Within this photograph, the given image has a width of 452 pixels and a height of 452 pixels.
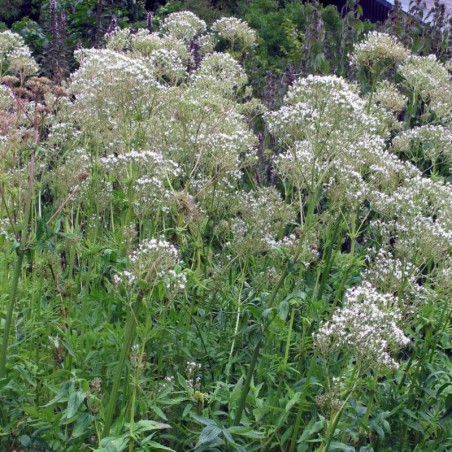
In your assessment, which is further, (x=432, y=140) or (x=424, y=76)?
Result: (x=424, y=76)

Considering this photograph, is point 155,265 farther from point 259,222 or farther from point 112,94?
point 112,94

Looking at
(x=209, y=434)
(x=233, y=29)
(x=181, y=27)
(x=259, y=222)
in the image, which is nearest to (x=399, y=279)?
(x=259, y=222)

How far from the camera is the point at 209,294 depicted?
479 centimetres

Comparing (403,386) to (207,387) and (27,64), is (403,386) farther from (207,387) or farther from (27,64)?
(27,64)

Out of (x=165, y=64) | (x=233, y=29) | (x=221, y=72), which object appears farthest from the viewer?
(x=233, y=29)

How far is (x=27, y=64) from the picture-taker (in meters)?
5.33

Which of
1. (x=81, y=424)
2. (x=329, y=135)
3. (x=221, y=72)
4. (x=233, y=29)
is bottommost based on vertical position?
(x=81, y=424)

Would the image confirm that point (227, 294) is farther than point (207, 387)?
Yes

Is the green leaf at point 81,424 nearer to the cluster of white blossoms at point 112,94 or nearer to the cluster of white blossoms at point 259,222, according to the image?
the cluster of white blossoms at point 259,222

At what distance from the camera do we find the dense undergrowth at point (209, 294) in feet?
11.6

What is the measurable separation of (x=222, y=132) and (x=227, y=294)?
3.71 feet

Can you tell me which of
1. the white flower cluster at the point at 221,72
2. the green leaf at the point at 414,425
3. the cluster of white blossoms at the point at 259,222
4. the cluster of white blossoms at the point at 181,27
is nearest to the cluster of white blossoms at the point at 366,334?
the green leaf at the point at 414,425

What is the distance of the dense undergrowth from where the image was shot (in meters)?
3.53

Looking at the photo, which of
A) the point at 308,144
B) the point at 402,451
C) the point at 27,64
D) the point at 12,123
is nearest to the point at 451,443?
the point at 402,451
